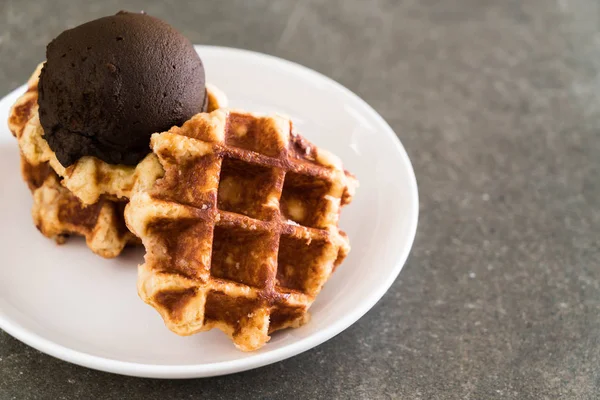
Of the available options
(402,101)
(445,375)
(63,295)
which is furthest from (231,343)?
(402,101)

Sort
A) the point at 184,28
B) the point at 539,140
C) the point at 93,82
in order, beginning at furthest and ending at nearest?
the point at 184,28 < the point at 539,140 < the point at 93,82

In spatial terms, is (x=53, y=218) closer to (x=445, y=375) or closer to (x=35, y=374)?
(x=35, y=374)

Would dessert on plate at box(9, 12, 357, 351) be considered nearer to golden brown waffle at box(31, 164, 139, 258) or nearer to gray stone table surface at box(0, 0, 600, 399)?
golden brown waffle at box(31, 164, 139, 258)

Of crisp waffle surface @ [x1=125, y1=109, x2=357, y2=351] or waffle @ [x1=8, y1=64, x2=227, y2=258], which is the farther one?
waffle @ [x1=8, y1=64, x2=227, y2=258]

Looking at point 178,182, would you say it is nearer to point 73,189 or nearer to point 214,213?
point 214,213

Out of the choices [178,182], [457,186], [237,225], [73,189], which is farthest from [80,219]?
[457,186]

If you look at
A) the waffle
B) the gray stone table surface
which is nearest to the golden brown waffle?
the waffle

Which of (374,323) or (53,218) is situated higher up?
(53,218)
